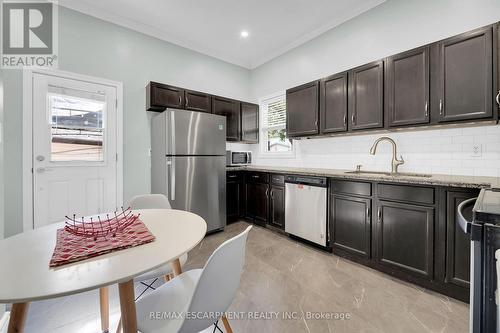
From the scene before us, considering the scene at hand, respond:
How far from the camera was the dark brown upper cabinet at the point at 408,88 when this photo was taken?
2.08 m

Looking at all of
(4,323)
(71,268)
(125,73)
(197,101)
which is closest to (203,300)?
(71,268)

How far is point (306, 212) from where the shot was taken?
2.75 meters

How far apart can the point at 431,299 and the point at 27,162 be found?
4175 mm

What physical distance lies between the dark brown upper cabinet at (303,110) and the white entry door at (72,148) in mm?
2544

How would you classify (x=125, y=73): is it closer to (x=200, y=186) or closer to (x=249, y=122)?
(x=200, y=186)

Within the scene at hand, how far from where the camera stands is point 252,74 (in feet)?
15.1

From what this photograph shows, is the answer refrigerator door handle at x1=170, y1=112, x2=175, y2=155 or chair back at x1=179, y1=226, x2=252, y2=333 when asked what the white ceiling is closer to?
refrigerator door handle at x1=170, y1=112, x2=175, y2=155

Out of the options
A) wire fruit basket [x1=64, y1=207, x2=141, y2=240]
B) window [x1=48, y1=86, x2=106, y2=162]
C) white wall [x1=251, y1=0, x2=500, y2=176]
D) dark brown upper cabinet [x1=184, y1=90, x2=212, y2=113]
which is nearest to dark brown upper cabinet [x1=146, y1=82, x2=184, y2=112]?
dark brown upper cabinet [x1=184, y1=90, x2=212, y2=113]

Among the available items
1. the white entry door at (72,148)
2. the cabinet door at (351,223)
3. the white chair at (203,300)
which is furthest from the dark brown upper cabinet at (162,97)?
the white chair at (203,300)

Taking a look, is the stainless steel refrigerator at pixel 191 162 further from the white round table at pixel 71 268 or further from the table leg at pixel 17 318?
the table leg at pixel 17 318

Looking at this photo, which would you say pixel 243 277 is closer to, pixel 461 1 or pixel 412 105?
pixel 412 105

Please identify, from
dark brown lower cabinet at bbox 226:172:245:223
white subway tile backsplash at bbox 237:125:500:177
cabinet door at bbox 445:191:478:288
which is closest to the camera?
cabinet door at bbox 445:191:478:288

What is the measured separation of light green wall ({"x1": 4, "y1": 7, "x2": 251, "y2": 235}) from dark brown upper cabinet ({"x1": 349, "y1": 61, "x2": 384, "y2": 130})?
247 centimetres

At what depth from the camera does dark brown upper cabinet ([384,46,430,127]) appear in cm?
208
